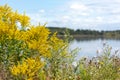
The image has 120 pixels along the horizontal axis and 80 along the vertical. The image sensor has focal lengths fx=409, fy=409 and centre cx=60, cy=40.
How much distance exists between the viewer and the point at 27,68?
5617mm

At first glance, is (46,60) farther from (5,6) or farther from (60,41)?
(5,6)

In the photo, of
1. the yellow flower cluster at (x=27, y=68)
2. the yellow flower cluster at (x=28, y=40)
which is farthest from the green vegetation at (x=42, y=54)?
the yellow flower cluster at (x=27, y=68)

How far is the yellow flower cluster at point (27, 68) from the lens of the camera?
556 cm

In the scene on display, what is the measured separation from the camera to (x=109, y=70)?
6172 mm

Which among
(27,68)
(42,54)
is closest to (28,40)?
(42,54)

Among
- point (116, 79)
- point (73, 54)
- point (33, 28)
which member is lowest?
point (116, 79)

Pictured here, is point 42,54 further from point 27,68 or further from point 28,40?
point 27,68

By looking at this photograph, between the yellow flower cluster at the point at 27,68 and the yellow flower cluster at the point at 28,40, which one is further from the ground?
the yellow flower cluster at the point at 28,40

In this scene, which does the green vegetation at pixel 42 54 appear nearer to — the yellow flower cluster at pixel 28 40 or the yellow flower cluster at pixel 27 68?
the yellow flower cluster at pixel 28 40

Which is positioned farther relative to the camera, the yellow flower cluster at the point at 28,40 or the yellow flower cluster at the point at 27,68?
the yellow flower cluster at the point at 28,40

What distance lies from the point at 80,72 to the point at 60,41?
1.88 ft

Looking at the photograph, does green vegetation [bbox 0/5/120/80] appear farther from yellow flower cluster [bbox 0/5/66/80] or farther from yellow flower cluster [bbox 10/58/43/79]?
yellow flower cluster [bbox 10/58/43/79]

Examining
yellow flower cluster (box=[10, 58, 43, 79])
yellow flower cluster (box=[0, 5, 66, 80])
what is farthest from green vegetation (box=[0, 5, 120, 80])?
yellow flower cluster (box=[10, 58, 43, 79])

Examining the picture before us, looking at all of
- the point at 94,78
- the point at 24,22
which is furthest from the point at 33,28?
the point at 94,78
